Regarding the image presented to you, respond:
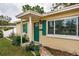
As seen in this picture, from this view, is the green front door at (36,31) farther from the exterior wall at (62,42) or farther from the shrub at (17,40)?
the shrub at (17,40)

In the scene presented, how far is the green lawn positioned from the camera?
8680mm

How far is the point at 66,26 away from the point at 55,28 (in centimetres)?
99

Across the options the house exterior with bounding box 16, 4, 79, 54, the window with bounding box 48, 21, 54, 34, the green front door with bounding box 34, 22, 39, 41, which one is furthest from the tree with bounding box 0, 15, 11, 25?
the window with bounding box 48, 21, 54, 34

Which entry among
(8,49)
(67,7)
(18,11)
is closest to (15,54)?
(8,49)

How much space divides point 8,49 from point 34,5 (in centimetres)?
213

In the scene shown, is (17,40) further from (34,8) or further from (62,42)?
(62,42)

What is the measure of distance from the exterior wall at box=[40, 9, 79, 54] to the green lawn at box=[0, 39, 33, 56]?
1.03 m

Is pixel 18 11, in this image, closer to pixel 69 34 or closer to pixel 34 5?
pixel 34 5

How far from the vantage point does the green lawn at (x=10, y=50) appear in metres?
8.68

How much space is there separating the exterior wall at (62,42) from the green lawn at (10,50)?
1.03 meters

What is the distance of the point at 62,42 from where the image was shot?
9062mm

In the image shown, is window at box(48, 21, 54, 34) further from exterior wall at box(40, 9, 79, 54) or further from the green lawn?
the green lawn

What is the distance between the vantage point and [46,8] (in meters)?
8.87

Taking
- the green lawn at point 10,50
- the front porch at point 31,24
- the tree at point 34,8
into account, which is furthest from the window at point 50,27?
the green lawn at point 10,50
